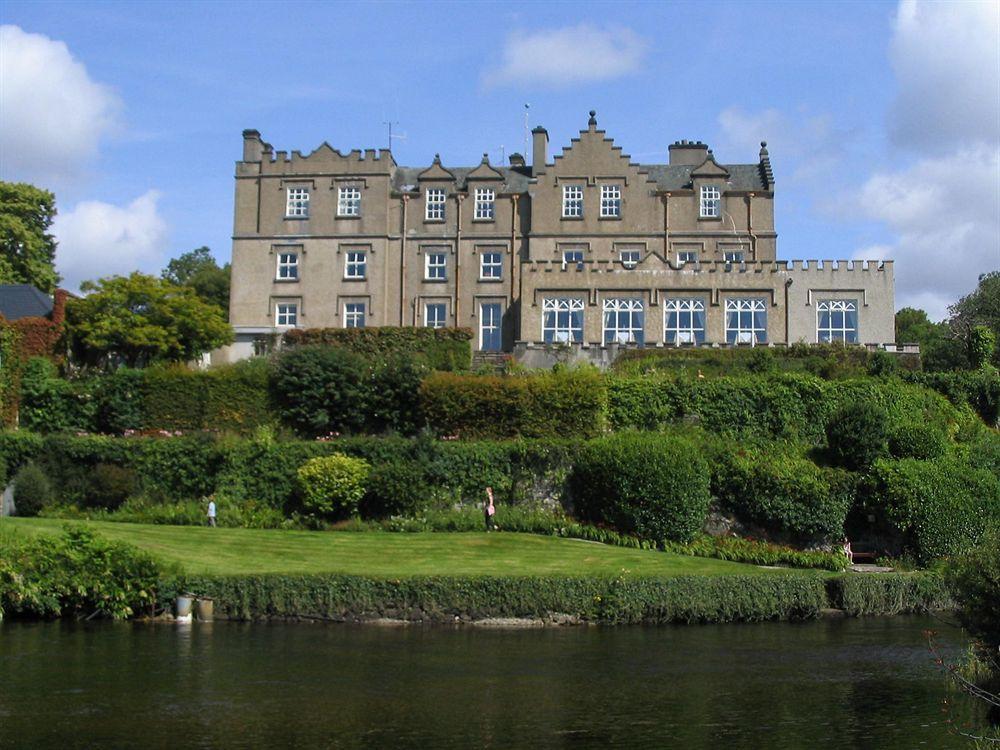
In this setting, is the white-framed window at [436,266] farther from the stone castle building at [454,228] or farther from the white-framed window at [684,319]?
the white-framed window at [684,319]

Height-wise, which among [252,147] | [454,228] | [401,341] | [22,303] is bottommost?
[401,341]

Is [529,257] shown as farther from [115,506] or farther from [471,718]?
[471,718]

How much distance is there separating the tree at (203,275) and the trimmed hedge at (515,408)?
29.3 metres

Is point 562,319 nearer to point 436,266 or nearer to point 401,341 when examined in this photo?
point 401,341

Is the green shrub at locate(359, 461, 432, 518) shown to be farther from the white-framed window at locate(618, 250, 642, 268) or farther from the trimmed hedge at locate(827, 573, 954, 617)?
the white-framed window at locate(618, 250, 642, 268)

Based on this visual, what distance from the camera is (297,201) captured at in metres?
54.0

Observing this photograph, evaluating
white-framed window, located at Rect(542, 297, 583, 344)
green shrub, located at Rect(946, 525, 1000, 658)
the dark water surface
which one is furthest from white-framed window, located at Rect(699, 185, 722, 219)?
green shrub, located at Rect(946, 525, 1000, 658)

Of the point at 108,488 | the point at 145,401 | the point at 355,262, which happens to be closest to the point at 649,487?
the point at 108,488

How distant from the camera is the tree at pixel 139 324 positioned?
41.6 m

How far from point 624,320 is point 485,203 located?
10503mm

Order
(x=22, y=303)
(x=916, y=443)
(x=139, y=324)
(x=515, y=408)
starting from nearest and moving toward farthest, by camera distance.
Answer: (x=916, y=443)
(x=515, y=408)
(x=139, y=324)
(x=22, y=303)

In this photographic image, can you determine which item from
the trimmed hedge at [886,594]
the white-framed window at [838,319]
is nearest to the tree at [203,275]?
the white-framed window at [838,319]

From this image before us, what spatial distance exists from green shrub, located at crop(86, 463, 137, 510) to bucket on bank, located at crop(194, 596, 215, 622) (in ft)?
36.6

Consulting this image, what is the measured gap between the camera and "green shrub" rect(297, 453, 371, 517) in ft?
111
